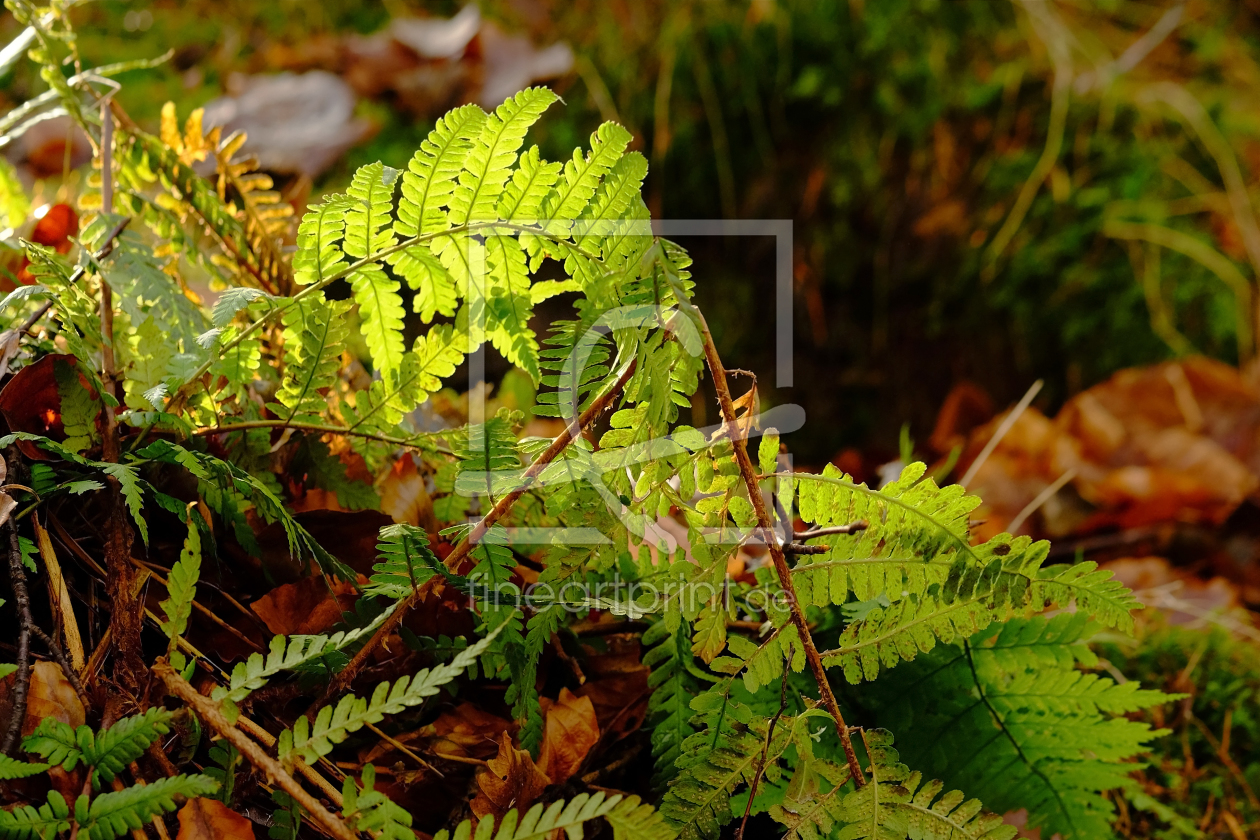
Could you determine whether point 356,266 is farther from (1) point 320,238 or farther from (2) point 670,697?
(2) point 670,697

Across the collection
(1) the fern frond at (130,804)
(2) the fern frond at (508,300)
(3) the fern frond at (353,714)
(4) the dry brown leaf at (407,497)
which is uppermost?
(2) the fern frond at (508,300)

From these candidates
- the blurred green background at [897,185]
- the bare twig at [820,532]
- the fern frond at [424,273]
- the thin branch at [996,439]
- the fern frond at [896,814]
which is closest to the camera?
the fern frond at [896,814]

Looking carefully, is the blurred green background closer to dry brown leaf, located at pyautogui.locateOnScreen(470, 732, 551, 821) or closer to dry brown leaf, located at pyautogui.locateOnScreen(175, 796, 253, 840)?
dry brown leaf, located at pyautogui.locateOnScreen(470, 732, 551, 821)

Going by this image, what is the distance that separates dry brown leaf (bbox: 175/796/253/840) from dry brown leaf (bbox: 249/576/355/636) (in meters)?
0.21

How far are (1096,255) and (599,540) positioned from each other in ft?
9.80

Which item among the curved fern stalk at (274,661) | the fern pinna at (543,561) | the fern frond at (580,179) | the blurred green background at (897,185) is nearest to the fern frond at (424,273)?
the fern pinna at (543,561)

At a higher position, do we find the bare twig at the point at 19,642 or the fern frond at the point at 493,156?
the fern frond at the point at 493,156

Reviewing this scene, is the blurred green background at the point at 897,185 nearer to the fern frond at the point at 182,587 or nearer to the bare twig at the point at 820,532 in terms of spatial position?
the bare twig at the point at 820,532

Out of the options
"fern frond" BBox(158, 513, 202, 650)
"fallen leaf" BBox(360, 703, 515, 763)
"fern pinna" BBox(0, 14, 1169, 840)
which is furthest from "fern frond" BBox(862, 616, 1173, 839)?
"fern frond" BBox(158, 513, 202, 650)

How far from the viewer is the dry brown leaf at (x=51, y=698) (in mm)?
847

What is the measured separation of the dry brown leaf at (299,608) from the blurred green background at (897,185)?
2.33 metres

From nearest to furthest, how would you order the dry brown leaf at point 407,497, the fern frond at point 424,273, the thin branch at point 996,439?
the fern frond at point 424,273, the dry brown leaf at point 407,497, the thin branch at point 996,439

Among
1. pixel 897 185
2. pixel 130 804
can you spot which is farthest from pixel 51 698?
pixel 897 185

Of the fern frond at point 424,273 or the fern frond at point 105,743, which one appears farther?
the fern frond at point 424,273
